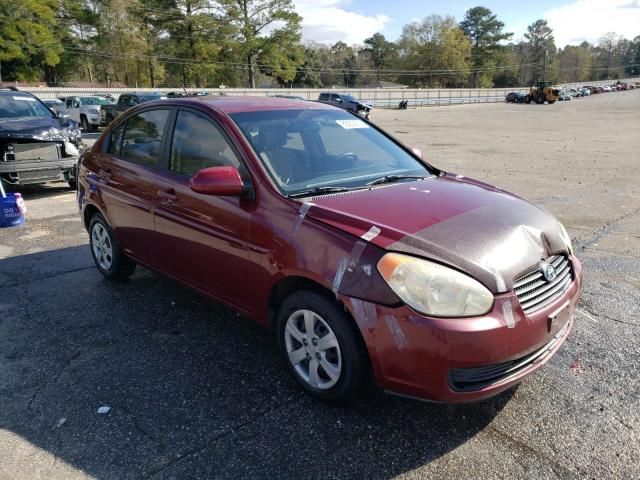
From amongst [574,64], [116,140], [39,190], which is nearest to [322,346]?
[116,140]

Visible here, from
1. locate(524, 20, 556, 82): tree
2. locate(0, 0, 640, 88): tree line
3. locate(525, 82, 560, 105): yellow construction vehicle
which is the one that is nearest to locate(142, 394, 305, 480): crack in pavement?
locate(0, 0, 640, 88): tree line

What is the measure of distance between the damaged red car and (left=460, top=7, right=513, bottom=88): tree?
125056 mm

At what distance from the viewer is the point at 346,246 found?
8.51ft

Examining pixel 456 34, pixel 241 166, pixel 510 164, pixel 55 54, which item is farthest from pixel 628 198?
pixel 456 34

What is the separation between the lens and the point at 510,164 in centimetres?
1244

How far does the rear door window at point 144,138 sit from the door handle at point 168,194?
29cm

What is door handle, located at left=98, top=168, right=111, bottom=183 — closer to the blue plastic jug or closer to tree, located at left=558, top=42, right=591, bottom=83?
the blue plastic jug

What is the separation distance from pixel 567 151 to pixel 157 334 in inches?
578

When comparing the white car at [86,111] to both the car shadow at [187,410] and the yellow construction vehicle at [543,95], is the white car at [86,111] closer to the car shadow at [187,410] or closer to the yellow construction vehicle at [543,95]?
the car shadow at [187,410]

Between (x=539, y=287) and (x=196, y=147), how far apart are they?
8.18 feet

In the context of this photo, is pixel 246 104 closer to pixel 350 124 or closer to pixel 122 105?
pixel 350 124

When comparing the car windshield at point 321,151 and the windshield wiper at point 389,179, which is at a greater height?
the car windshield at point 321,151

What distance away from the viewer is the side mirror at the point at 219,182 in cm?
303

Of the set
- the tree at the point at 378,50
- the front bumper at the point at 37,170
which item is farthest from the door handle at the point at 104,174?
the tree at the point at 378,50
